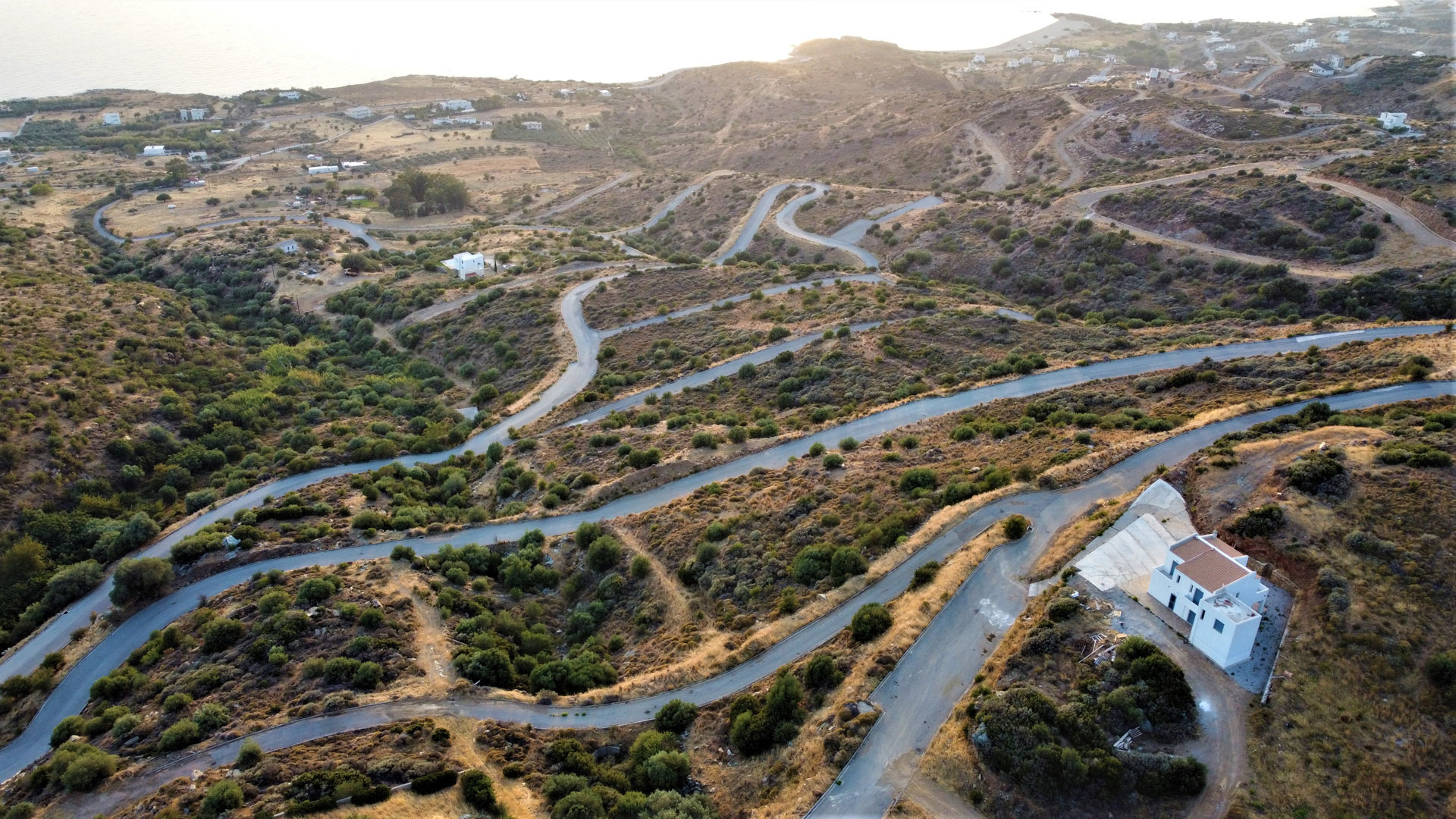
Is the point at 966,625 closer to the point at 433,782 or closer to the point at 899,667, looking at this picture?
the point at 899,667

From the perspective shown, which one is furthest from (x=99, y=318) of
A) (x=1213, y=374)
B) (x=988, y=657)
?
(x=1213, y=374)

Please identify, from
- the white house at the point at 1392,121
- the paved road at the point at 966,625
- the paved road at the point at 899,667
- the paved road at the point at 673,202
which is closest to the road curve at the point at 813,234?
the paved road at the point at 673,202

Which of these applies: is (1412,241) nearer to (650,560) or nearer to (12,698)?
(650,560)

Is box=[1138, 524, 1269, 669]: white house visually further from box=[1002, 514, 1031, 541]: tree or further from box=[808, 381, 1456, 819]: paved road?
box=[1002, 514, 1031, 541]: tree

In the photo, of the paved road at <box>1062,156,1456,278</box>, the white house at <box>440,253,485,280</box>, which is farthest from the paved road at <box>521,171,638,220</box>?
the paved road at <box>1062,156,1456,278</box>

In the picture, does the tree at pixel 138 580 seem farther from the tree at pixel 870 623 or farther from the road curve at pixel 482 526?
the tree at pixel 870 623

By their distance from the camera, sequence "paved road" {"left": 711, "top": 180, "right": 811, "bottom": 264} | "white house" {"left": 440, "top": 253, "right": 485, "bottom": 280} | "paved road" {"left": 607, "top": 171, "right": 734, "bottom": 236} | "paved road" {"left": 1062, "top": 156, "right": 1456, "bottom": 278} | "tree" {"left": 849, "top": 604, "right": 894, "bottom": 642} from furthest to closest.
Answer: "paved road" {"left": 607, "top": 171, "right": 734, "bottom": 236} < "paved road" {"left": 711, "top": 180, "right": 811, "bottom": 264} < "white house" {"left": 440, "top": 253, "right": 485, "bottom": 280} < "paved road" {"left": 1062, "top": 156, "right": 1456, "bottom": 278} < "tree" {"left": 849, "top": 604, "right": 894, "bottom": 642}

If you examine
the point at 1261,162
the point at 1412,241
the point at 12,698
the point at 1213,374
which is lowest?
the point at 12,698
